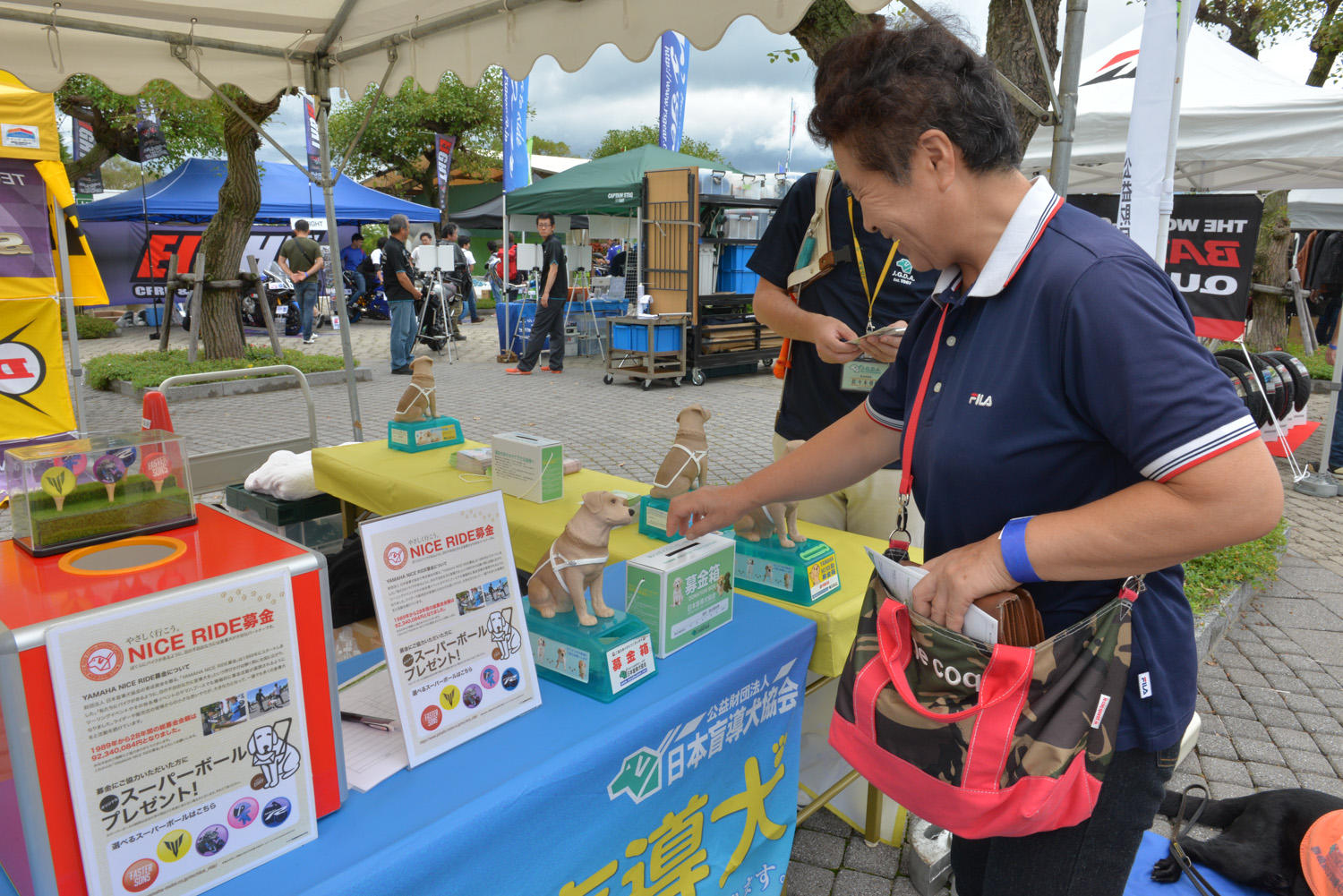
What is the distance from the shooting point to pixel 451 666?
4.02ft

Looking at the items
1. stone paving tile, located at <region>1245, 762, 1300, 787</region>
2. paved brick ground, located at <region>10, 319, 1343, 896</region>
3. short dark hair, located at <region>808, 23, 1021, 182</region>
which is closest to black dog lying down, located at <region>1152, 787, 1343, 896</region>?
paved brick ground, located at <region>10, 319, 1343, 896</region>

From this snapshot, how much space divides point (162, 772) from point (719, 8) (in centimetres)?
253

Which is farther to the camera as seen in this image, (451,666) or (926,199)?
(451,666)

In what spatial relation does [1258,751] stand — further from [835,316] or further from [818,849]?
[835,316]

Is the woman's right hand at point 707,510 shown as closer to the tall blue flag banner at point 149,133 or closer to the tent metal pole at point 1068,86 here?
the tent metal pole at point 1068,86

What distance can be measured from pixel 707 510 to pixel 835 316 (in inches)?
38.5

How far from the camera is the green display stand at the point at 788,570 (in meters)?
1.81

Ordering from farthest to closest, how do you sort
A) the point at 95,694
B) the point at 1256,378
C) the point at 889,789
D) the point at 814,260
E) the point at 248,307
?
the point at 248,307
the point at 1256,378
the point at 814,260
the point at 889,789
the point at 95,694

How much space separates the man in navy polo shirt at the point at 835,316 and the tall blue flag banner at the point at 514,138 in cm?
1123

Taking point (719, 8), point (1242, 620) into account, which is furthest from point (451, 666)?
point (1242, 620)

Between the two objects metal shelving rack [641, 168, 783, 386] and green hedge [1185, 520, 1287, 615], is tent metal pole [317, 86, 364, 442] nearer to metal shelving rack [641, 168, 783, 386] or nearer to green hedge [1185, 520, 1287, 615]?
green hedge [1185, 520, 1287, 615]

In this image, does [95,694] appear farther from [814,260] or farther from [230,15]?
[230,15]

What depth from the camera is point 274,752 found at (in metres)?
1.02

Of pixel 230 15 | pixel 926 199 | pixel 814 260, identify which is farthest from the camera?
pixel 230 15
